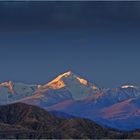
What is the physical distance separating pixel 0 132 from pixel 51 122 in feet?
112

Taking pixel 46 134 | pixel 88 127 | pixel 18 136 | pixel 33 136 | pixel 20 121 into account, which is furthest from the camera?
pixel 20 121

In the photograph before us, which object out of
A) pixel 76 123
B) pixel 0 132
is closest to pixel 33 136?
pixel 0 132

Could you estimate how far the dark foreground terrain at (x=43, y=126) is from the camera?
149 meters

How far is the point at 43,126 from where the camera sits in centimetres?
16338

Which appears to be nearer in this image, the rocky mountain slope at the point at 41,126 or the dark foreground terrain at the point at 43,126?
the dark foreground terrain at the point at 43,126

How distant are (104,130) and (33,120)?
79.5ft

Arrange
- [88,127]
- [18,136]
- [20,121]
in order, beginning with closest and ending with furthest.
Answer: [18,136] → [88,127] → [20,121]

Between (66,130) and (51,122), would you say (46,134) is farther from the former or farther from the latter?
(51,122)

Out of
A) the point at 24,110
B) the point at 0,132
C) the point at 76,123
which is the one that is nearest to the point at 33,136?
the point at 0,132

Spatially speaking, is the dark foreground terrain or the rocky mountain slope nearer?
the dark foreground terrain

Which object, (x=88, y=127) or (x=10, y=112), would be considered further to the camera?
(x=10, y=112)

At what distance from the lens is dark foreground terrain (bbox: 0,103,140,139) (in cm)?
14888

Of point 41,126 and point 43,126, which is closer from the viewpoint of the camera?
point 41,126

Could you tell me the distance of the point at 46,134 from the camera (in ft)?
504
